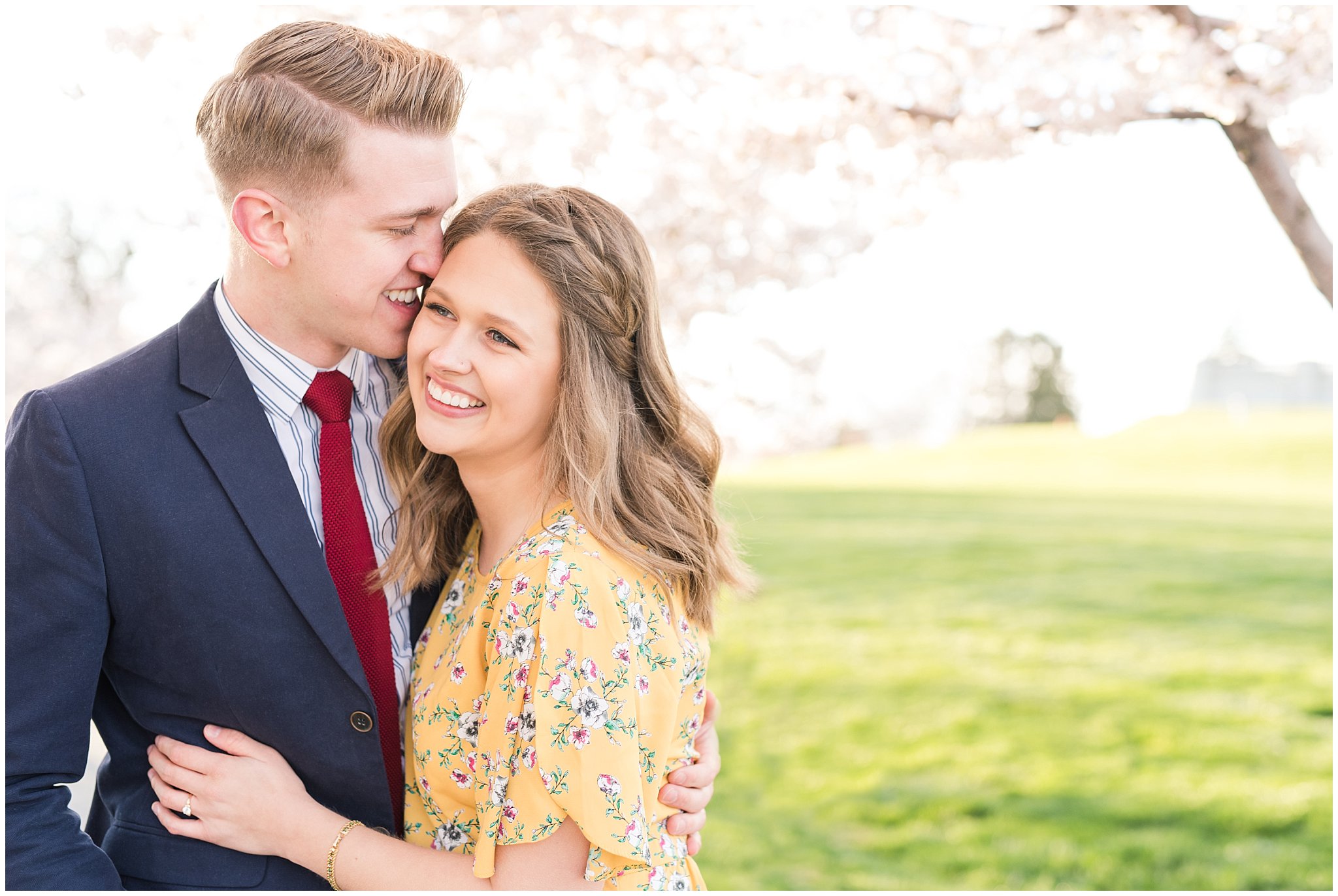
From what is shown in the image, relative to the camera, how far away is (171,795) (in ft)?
6.17

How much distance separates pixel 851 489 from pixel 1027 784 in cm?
1337

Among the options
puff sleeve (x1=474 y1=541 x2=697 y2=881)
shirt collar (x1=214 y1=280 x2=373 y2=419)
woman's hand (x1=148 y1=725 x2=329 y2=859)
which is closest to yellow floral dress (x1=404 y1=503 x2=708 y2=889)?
puff sleeve (x1=474 y1=541 x2=697 y2=881)

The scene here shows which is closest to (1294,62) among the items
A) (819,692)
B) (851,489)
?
(819,692)

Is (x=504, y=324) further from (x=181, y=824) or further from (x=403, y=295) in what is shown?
(x=181, y=824)

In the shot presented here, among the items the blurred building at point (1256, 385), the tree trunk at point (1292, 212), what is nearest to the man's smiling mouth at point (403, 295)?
the tree trunk at point (1292, 212)

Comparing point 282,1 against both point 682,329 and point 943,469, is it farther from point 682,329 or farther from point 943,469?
point 943,469

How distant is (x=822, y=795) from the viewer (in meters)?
6.37

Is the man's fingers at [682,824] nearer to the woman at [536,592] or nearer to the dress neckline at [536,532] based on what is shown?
the woman at [536,592]

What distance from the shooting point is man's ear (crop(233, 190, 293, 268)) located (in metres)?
2.00

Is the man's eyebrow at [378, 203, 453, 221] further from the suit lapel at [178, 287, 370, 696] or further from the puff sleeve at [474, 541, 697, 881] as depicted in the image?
the puff sleeve at [474, 541, 697, 881]

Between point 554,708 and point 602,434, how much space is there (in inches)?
19.7

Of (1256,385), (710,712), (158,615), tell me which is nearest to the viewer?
(158,615)

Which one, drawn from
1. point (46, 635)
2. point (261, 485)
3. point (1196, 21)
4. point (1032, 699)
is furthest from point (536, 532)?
point (1032, 699)

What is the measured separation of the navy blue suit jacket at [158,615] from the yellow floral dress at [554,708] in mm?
131
